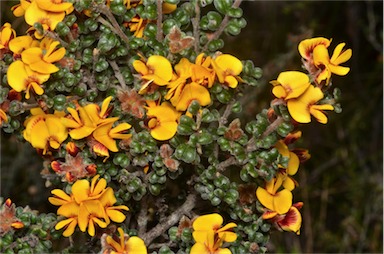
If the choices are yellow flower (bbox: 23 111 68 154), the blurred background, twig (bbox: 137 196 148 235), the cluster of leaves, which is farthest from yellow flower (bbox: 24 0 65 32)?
the blurred background

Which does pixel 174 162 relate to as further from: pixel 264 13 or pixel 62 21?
pixel 264 13

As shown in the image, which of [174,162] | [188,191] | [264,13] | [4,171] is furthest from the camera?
[264,13]

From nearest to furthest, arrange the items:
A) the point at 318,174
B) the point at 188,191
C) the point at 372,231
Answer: the point at 188,191 < the point at 372,231 < the point at 318,174

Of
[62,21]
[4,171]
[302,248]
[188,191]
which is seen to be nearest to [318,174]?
[302,248]

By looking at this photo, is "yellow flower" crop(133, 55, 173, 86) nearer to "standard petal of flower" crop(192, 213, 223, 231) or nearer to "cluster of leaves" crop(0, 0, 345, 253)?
"cluster of leaves" crop(0, 0, 345, 253)

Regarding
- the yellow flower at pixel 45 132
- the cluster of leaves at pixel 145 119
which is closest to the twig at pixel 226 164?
the cluster of leaves at pixel 145 119

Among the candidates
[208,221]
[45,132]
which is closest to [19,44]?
[45,132]

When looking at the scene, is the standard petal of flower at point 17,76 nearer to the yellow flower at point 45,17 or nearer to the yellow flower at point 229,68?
the yellow flower at point 45,17
